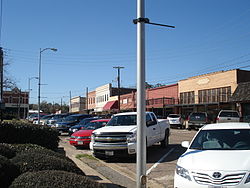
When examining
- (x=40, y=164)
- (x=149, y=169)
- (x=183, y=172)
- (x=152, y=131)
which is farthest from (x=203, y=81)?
(x=40, y=164)

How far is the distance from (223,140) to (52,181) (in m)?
4.45

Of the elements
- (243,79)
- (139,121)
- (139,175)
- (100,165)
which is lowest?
(100,165)

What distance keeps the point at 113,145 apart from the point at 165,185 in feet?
11.7

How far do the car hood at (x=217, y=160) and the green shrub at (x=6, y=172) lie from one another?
304 centimetres

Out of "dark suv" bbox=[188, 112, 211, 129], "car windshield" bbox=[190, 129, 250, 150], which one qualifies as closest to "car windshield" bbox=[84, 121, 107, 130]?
"car windshield" bbox=[190, 129, 250, 150]

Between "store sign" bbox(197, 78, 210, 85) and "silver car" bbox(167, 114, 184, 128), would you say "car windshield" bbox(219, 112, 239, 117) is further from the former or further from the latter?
"store sign" bbox(197, 78, 210, 85)

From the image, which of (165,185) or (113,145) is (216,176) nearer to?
(165,185)

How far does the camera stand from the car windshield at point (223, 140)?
248 inches

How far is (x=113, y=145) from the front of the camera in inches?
410

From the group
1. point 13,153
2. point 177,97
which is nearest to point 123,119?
point 13,153

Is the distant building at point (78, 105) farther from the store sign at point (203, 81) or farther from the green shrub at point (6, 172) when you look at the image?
the green shrub at point (6, 172)

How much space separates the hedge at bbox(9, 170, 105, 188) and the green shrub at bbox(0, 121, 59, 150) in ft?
15.7

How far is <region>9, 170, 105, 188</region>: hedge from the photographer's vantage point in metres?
3.39

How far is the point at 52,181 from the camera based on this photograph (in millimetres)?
3434
